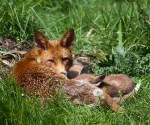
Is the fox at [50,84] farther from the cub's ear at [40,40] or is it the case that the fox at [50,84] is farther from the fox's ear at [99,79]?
the fox's ear at [99,79]

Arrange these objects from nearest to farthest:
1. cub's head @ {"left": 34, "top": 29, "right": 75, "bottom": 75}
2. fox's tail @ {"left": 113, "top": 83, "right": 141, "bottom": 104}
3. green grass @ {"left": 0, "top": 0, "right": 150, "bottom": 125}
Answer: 1. green grass @ {"left": 0, "top": 0, "right": 150, "bottom": 125}
2. fox's tail @ {"left": 113, "top": 83, "right": 141, "bottom": 104}
3. cub's head @ {"left": 34, "top": 29, "right": 75, "bottom": 75}

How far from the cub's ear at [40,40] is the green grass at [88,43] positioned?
3.37 ft

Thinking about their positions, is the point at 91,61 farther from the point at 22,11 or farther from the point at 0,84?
the point at 0,84

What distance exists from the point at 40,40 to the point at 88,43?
2.15 m

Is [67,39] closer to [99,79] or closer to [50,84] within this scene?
[99,79]

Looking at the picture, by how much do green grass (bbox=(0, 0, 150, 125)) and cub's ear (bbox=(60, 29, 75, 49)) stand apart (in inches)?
24.5

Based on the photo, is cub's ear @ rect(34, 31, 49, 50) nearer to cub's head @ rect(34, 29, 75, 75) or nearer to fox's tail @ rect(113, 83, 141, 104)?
cub's head @ rect(34, 29, 75, 75)

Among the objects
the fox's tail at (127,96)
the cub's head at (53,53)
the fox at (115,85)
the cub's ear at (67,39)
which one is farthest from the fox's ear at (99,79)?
the cub's ear at (67,39)

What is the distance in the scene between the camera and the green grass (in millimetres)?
6238

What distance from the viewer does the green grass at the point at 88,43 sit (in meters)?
6.24

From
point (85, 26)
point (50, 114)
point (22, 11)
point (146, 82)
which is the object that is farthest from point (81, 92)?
point (85, 26)

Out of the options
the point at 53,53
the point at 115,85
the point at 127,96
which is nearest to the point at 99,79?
the point at 115,85

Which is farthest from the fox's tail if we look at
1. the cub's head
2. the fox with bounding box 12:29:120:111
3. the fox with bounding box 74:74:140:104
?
the cub's head

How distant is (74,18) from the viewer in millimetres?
10820
